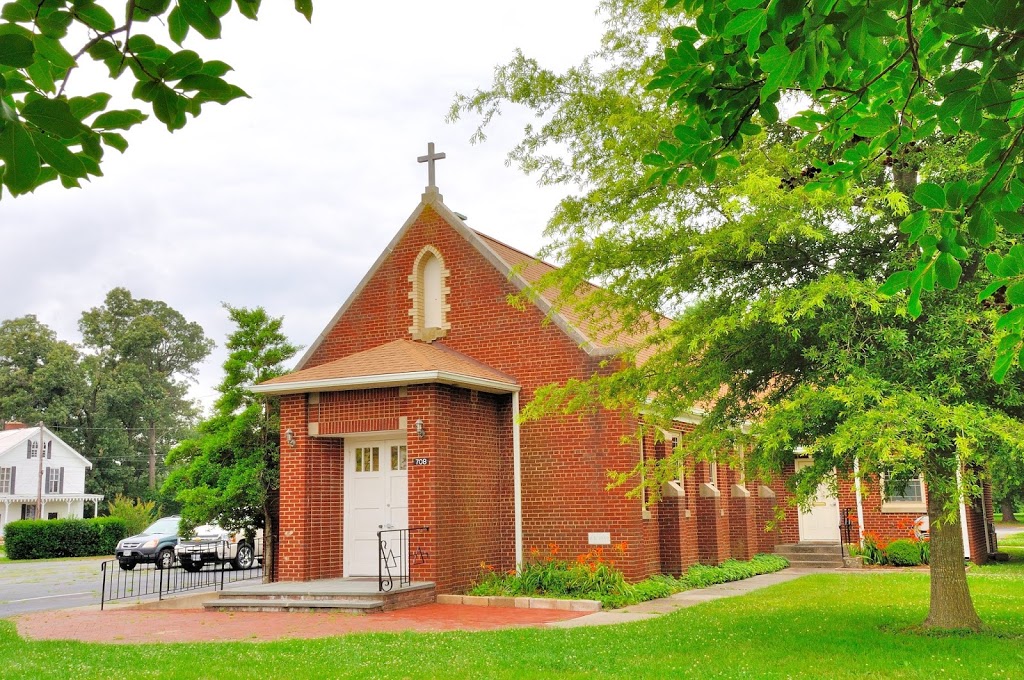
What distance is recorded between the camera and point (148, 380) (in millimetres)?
64250

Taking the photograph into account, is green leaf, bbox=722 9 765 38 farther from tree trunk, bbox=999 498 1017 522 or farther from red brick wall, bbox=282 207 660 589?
tree trunk, bbox=999 498 1017 522

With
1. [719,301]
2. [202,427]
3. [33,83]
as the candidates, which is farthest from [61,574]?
[33,83]

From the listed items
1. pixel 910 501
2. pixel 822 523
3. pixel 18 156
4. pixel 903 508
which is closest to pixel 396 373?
pixel 18 156

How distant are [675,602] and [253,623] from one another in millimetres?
6846

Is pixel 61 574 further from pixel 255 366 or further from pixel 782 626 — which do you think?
pixel 782 626

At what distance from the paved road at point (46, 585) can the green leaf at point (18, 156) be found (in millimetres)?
16414

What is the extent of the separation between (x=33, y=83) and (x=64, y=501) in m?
62.8

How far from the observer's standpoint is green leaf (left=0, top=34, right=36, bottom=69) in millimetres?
1962

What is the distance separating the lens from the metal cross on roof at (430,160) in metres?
18.5

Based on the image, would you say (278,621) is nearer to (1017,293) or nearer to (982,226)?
(1017,293)

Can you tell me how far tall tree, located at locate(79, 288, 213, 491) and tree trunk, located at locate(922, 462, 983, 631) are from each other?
184 ft

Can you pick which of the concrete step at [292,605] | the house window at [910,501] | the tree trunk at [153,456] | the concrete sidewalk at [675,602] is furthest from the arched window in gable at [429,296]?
the tree trunk at [153,456]

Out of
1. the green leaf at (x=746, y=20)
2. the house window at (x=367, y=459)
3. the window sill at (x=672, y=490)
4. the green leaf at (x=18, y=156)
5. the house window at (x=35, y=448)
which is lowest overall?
the window sill at (x=672, y=490)

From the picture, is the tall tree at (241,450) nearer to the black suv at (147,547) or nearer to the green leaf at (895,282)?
the black suv at (147,547)
